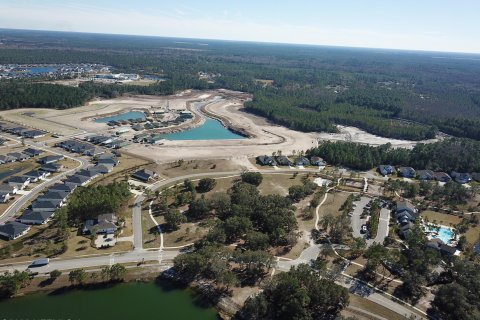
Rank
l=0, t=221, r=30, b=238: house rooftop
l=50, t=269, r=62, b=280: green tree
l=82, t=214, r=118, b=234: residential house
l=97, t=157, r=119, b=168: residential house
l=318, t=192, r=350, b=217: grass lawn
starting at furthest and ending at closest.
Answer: l=97, t=157, r=119, b=168: residential house → l=318, t=192, r=350, b=217: grass lawn → l=82, t=214, r=118, b=234: residential house → l=0, t=221, r=30, b=238: house rooftop → l=50, t=269, r=62, b=280: green tree

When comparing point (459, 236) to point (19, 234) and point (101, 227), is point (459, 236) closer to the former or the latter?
point (101, 227)

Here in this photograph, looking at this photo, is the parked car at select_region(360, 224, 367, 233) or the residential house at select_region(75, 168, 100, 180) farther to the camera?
the residential house at select_region(75, 168, 100, 180)

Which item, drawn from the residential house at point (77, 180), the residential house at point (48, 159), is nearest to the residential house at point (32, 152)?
the residential house at point (48, 159)

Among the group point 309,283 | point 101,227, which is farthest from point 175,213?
point 309,283

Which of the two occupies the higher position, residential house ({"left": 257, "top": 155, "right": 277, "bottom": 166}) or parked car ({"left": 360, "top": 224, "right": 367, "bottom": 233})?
residential house ({"left": 257, "top": 155, "right": 277, "bottom": 166})

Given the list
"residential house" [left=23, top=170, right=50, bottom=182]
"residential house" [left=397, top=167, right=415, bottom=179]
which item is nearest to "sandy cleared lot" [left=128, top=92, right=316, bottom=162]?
"residential house" [left=23, top=170, right=50, bottom=182]

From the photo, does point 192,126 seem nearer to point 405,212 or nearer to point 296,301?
point 405,212

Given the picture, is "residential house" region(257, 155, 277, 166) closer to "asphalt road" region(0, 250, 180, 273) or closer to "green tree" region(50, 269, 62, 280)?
"asphalt road" region(0, 250, 180, 273)
